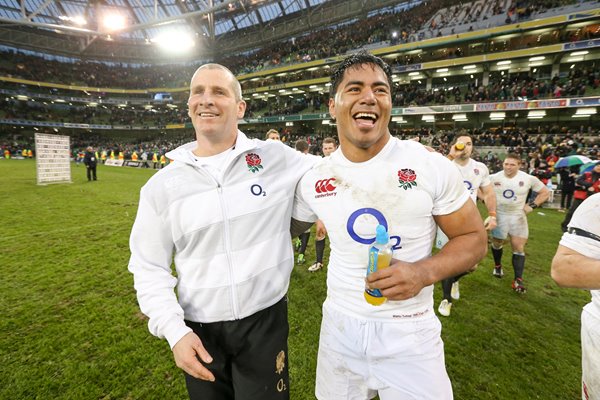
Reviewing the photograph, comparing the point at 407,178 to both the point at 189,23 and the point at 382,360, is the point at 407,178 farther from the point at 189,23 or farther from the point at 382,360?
the point at 189,23

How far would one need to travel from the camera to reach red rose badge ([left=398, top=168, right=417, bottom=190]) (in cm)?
157

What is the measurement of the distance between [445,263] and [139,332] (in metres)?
3.89

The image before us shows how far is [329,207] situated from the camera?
1.74 m

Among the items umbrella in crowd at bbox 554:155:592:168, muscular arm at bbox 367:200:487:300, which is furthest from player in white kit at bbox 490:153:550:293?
muscular arm at bbox 367:200:487:300

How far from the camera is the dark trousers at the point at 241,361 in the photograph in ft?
5.67

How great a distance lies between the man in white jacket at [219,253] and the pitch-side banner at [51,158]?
56.4 feet

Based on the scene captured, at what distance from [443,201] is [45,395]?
393cm

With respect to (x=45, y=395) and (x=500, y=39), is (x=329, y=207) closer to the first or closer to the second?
(x=45, y=395)

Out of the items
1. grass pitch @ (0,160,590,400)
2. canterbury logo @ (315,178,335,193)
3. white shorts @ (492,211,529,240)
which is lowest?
grass pitch @ (0,160,590,400)

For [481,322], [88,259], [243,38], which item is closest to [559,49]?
[481,322]

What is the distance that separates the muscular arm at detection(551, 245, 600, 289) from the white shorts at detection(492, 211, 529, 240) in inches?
186

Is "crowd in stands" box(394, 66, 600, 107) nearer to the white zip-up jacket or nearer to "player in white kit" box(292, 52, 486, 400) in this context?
"player in white kit" box(292, 52, 486, 400)

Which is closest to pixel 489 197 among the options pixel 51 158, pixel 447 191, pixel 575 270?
pixel 575 270

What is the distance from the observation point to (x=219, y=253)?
5.70 ft
